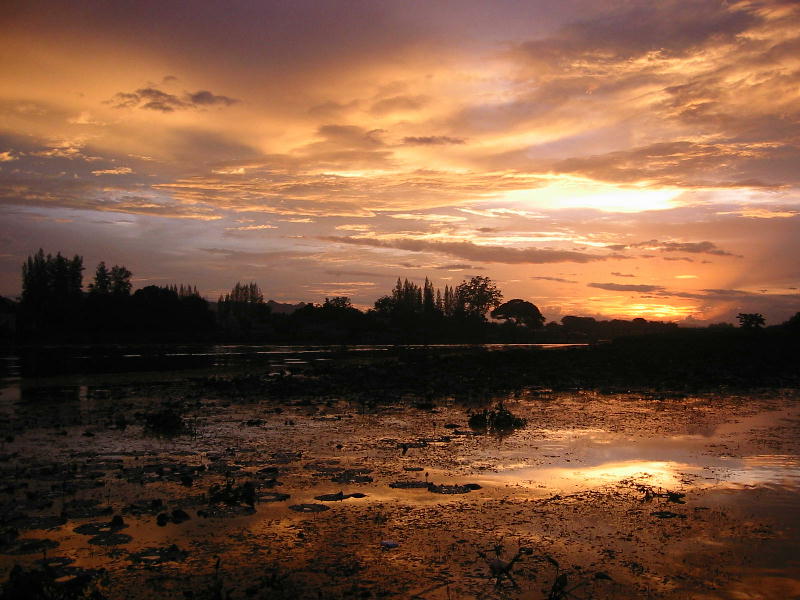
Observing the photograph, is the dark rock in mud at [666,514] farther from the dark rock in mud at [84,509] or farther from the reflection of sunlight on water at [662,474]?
the dark rock in mud at [84,509]

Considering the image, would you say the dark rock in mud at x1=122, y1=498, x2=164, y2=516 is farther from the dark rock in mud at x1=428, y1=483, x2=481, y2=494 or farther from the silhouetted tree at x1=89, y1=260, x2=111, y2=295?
the silhouetted tree at x1=89, y1=260, x2=111, y2=295

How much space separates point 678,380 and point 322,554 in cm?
2214

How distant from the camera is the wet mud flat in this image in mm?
5707

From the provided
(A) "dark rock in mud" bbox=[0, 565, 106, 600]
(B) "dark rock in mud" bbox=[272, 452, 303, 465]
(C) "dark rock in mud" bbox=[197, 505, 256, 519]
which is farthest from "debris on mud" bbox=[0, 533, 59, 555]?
(B) "dark rock in mud" bbox=[272, 452, 303, 465]

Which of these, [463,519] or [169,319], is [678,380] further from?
[169,319]

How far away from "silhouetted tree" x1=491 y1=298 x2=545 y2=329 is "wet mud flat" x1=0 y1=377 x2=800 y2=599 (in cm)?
13282

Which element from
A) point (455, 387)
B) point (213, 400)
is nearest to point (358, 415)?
point (213, 400)

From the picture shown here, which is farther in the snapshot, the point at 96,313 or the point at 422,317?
the point at 422,317

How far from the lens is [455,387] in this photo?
22828 millimetres

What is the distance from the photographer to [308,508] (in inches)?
308

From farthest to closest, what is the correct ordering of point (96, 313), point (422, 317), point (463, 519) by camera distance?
point (422, 317)
point (96, 313)
point (463, 519)

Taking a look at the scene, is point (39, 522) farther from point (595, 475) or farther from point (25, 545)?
point (595, 475)

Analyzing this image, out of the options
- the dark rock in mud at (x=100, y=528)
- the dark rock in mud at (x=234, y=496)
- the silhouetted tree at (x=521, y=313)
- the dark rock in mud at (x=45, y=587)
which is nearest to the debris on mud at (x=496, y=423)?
the dark rock in mud at (x=234, y=496)

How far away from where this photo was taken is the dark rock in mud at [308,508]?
7.73 metres
